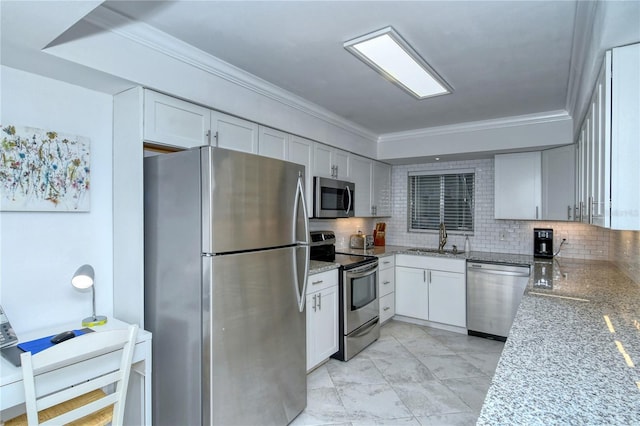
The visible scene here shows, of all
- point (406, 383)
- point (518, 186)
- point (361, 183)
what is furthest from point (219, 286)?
point (518, 186)

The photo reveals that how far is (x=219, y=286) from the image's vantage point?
5.85 feet

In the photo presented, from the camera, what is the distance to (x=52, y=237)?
1.97m

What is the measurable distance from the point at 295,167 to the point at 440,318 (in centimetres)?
288

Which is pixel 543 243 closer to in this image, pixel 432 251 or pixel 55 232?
pixel 432 251

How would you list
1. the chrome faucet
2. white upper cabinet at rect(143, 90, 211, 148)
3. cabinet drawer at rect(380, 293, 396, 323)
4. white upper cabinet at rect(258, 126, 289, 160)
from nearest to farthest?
white upper cabinet at rect(143, 90, 211, 148) → white upper cabinet at rect(258, 126, 289, 160) → cabinet drawer at rect(380, 293, 396, 323) → the chrome faucet

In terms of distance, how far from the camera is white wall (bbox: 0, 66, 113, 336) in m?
1.81

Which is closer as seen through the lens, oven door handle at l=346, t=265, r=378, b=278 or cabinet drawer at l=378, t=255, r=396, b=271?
oven door handle at l=346, t=265, r=378, b=278

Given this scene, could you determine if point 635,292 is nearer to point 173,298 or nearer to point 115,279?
point 173,298

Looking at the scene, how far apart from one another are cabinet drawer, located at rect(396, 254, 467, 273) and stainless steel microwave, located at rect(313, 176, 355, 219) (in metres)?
0.99

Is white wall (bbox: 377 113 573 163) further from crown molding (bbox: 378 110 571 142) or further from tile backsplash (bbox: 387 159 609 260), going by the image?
tile backsplash (bbox: 387 159 609 260)

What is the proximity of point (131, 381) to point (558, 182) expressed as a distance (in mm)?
4305

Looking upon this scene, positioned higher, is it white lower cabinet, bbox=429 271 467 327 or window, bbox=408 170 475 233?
window, bbox=408 170 475 233

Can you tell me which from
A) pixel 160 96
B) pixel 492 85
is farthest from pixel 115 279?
pixel 492 85

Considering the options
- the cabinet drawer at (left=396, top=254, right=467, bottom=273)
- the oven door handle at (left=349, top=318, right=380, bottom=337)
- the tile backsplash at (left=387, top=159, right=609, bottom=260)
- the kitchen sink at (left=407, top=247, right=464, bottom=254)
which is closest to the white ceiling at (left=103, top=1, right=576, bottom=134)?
the tile backsplash at (left=387, top=159, right=609, bottom=260)
